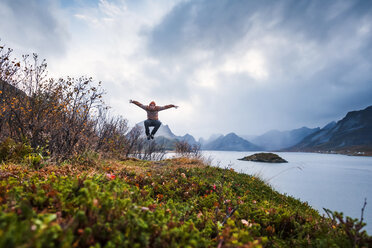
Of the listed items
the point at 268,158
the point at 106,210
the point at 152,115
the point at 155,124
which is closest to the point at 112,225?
the point at 106,210

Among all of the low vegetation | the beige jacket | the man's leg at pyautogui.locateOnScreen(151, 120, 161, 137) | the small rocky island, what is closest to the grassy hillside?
the low vegetation

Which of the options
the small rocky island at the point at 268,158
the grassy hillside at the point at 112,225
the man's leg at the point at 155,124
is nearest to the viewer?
the grassy hillside at the point at 112,225

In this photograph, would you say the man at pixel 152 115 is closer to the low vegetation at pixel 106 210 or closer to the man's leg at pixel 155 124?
the man's leg at pixel 155 124

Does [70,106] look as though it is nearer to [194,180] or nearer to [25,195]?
[194,180]

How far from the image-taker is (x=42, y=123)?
6.83 meters

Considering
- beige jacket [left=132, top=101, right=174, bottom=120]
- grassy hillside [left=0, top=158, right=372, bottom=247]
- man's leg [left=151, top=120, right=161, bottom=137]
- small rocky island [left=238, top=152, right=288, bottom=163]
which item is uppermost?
beige jacket [left=132, top=101, right=174, bottom=120]

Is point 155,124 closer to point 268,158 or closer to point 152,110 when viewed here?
point 152,110

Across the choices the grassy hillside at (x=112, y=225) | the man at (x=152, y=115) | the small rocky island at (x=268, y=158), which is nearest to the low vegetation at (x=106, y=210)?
the grassy hillside at (x=112, y=225)

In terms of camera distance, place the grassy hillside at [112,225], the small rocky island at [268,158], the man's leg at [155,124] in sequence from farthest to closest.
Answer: the small rocky island at [268,158] → the man's leg at [155,124] → the grassy hillside at [112,225]

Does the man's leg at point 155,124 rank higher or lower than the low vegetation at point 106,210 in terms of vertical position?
higher

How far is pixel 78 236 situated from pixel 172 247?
785mm

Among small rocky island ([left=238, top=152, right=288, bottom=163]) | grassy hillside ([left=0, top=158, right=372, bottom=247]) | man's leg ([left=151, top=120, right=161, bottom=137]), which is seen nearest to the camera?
grassy hillside ([left=0, top=158, right=372, bottom=247])

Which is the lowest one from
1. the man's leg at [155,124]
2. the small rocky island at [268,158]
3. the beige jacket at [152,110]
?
the small rocky island at [268,158]

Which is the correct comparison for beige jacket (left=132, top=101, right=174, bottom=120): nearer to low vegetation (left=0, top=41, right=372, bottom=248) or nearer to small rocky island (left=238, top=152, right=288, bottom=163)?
low vegetation (left=0, top=41, right=372, bottom=248)
